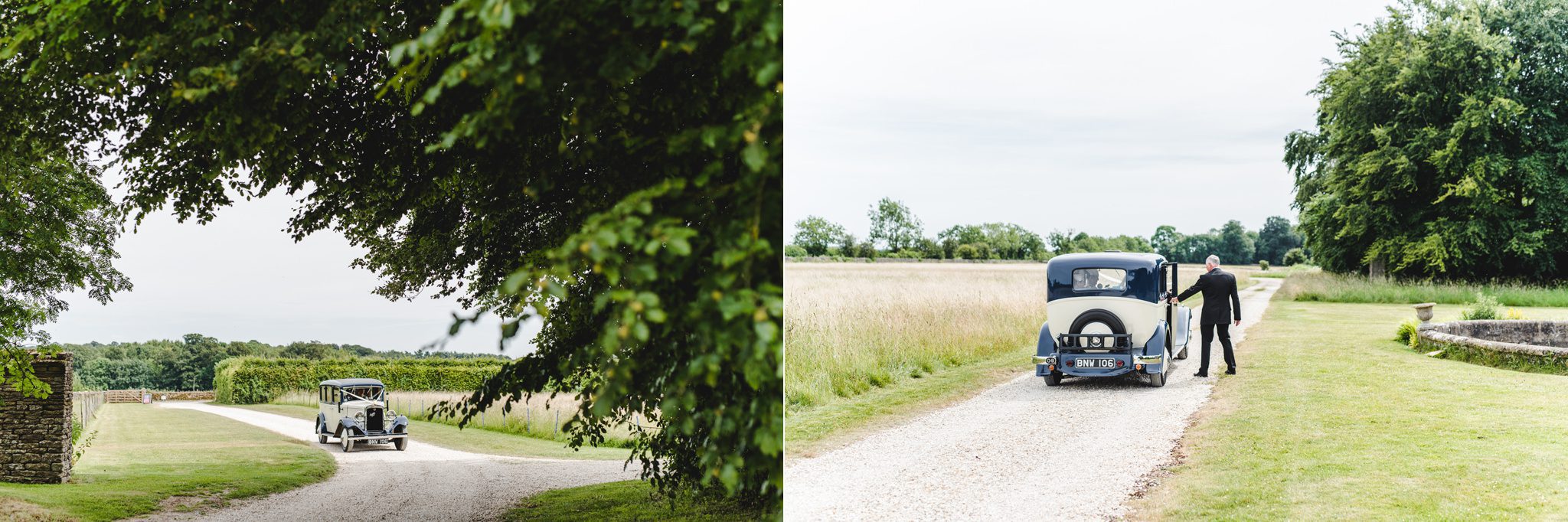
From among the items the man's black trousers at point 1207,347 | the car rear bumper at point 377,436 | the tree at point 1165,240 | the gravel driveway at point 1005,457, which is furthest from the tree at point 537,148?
the tree at point 1165,240

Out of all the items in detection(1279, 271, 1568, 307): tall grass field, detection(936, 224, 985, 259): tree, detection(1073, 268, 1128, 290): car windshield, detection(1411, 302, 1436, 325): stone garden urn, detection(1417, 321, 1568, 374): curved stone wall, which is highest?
detection(936, 224, 985, 259): tree

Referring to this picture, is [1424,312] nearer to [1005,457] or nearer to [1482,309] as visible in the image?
[1482,309]

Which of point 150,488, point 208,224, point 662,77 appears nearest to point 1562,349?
point 662,77

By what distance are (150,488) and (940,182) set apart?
22.2 feet

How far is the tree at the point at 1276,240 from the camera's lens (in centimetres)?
492

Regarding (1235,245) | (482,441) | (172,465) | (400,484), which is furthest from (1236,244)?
(172,465)

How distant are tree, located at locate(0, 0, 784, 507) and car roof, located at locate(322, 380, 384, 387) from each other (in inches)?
54.6

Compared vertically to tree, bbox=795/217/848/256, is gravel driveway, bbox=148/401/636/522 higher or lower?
lower

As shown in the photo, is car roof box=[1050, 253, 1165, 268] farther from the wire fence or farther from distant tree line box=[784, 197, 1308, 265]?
the wire fence

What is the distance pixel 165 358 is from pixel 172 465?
949mm

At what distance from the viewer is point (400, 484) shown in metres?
8.49

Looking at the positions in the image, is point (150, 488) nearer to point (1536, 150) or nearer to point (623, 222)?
point (623, 222)

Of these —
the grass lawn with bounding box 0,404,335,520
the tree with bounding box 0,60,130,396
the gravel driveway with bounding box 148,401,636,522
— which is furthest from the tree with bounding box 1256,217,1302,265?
the grass lawn with bounding box 0,404,335,520

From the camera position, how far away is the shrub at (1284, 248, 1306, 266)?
4.87 meters
